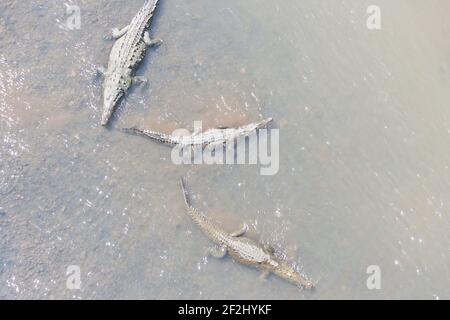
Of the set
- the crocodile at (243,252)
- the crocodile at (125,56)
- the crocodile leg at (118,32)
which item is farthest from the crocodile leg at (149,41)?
the crocodile at (243,252)

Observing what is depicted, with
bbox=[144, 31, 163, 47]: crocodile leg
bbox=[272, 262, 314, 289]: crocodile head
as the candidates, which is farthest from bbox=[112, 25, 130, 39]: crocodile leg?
bbox=[272, 262, 314, 289]: crocodile head

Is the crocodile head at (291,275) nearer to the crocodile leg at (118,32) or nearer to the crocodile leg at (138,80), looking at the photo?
the crocodile leg at (138,80)

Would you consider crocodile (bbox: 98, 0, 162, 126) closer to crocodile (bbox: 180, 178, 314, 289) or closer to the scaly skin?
the scaly skin

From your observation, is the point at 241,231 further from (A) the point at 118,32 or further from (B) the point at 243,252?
(A) the point at 118,32

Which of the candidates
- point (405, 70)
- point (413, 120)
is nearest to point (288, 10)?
point (405, 70)

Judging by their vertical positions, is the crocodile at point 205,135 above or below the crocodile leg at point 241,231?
above

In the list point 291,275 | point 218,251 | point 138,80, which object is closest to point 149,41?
point 138,80
